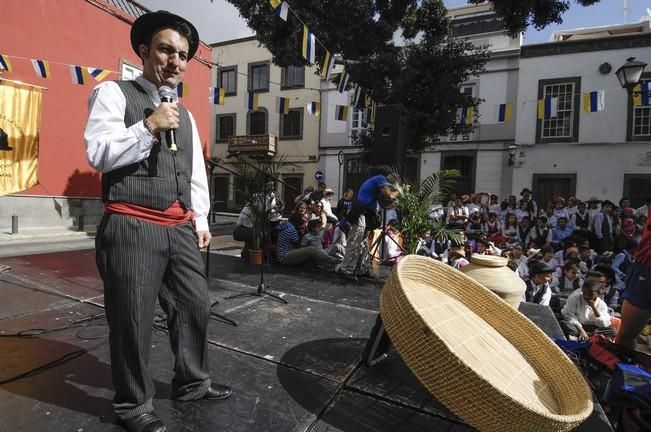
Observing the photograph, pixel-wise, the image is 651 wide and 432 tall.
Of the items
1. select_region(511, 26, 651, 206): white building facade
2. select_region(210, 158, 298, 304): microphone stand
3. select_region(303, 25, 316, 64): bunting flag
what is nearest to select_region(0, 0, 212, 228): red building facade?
select_region(303, 25, 316, 64): bunting flag

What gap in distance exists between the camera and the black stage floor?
5.50ft

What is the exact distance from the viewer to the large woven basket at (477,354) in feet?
4.47

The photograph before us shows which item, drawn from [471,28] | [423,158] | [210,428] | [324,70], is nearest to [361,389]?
[210,428]

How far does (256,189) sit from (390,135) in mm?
2543

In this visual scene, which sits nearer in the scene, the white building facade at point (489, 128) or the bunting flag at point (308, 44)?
the bunting flag at point (308, 44)

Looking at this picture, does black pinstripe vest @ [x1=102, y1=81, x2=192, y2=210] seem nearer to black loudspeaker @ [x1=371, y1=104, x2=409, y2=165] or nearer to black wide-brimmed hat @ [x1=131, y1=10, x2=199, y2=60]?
black wide-brimmed hat @ [x1=131, y1=10, x2=199, y2=60]

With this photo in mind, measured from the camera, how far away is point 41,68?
24.8 feet

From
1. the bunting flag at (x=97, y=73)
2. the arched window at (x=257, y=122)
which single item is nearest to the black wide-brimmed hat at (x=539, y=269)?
the bunting flag at (x=97, y=73)

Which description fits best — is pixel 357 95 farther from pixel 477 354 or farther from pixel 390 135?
pixel 477 354

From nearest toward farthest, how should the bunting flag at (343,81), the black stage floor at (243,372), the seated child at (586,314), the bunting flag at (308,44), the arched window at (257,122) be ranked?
the black stage floor at (243,372)
the seated child at (586,314)
the bunting flag at (308,44)
the bunting flag at (343,81)
the arched window at (257,122)

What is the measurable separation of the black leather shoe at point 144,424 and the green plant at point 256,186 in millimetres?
3213

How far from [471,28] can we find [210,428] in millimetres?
18798

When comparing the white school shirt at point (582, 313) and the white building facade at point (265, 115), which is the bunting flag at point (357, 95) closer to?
the white school shirt at point (582, 313)

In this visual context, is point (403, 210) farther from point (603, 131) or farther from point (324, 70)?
point (603, 131)
